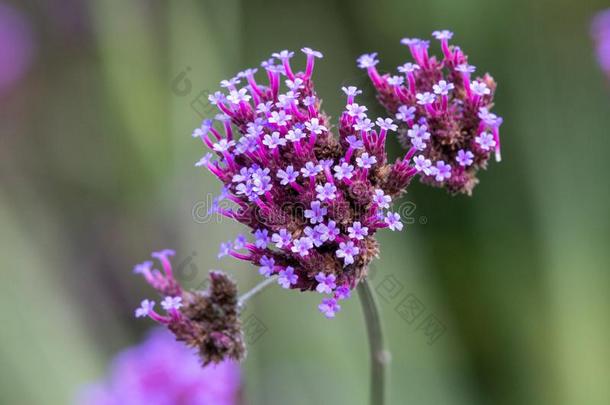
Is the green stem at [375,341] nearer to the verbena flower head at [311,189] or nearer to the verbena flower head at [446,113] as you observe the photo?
the verbena flower head at [311,189]

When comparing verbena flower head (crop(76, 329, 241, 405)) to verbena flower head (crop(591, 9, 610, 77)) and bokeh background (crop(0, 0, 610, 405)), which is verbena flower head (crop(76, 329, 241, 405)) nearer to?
bokeh background (crop(0, 0, 610, 405))

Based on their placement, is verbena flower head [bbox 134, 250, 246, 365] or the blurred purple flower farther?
the blurred purple flower

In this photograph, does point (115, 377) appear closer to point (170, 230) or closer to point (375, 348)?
point (170, 230)

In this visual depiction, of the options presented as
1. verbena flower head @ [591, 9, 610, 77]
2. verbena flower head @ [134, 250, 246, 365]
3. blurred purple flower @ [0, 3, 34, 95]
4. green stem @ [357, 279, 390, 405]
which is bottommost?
green stem @ [357, 279, 390, 405]

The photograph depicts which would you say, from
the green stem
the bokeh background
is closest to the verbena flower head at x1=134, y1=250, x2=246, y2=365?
the green stem

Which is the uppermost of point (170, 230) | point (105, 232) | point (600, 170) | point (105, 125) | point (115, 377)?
point (105, 125)

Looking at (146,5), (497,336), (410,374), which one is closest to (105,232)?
(146,5)
